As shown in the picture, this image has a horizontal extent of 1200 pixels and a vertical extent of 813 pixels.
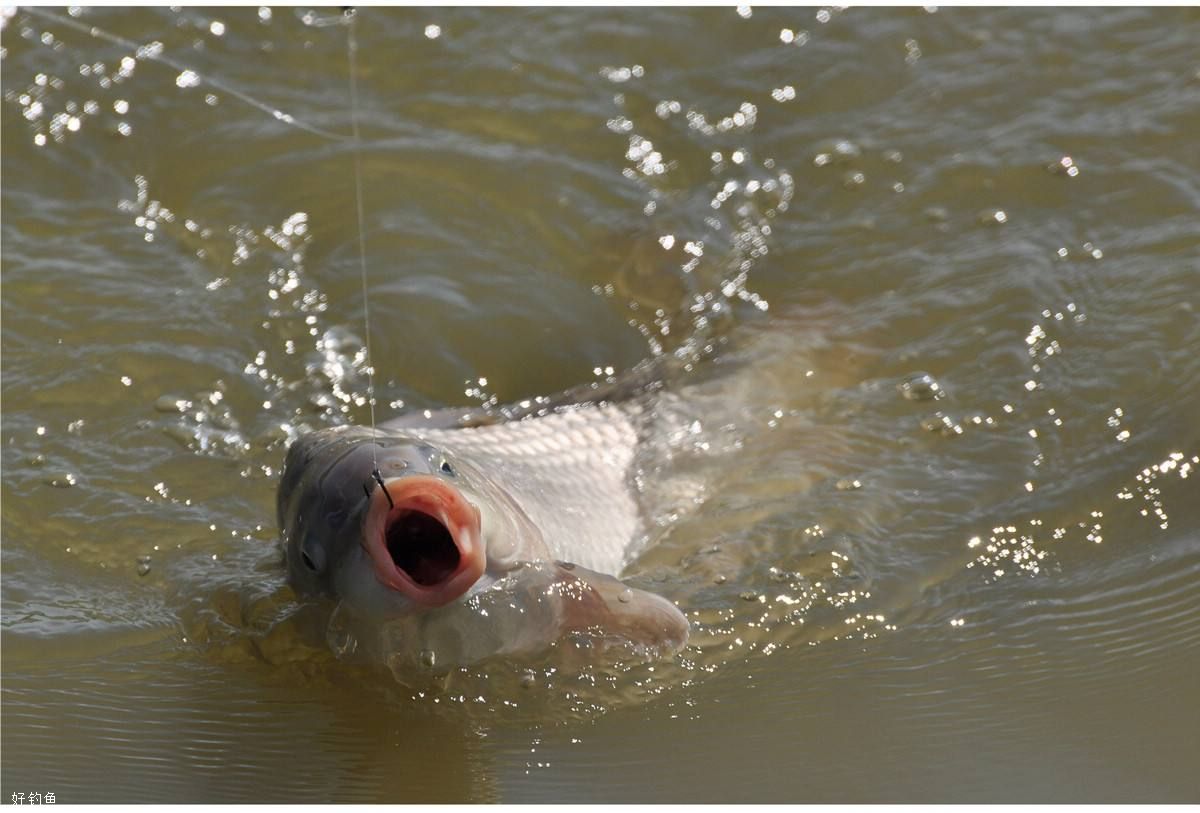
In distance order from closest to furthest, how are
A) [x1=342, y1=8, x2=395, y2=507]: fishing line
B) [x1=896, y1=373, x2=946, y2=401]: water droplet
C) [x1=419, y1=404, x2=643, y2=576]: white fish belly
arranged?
[x1=419, y1=404, x2=643, y2=576]: white fish belly, [x1=896, y1=373, x2=946, y2=401]: water droplet, [x1=342, y1=8, x2=395, y2=507]: fishing line

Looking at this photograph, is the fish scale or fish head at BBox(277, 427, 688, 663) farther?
the fish scale

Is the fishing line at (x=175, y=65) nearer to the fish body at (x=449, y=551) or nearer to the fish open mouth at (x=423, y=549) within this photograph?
the fish body at (x=449, y=551)

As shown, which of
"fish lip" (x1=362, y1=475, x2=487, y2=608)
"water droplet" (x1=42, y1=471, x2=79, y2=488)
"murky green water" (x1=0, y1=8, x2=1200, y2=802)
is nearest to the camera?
"fish lip" (x1=362, y1=475, x2=487, y2=608)

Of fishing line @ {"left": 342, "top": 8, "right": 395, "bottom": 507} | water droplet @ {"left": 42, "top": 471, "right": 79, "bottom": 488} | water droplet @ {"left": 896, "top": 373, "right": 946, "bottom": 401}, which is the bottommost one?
water droplet @ {"left": 42, "top": 471, "right": 79, "bottom": 488}

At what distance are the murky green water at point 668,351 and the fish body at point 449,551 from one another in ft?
0.49

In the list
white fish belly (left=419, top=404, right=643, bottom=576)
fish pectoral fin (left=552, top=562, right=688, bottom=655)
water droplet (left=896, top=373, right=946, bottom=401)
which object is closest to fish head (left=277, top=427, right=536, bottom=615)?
fish pectoral fin (left=552, top=562, right=688, bottom=655)

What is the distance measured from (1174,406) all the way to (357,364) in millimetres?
2567

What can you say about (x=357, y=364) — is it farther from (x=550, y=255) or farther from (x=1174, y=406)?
(x=1174, y=406)

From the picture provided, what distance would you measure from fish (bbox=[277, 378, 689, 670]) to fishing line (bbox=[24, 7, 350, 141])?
2608 millimetres

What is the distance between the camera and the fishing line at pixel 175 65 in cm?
623

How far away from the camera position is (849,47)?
21.8 ft

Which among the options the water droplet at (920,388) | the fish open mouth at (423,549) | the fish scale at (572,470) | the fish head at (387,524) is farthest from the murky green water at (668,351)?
the fish open mouth at (423,549)

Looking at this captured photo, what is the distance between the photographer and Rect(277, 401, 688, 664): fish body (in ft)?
10.1

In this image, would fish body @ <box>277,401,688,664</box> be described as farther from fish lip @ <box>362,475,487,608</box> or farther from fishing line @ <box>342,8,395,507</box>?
fishing line @ <box>342,8,395,507</box>
